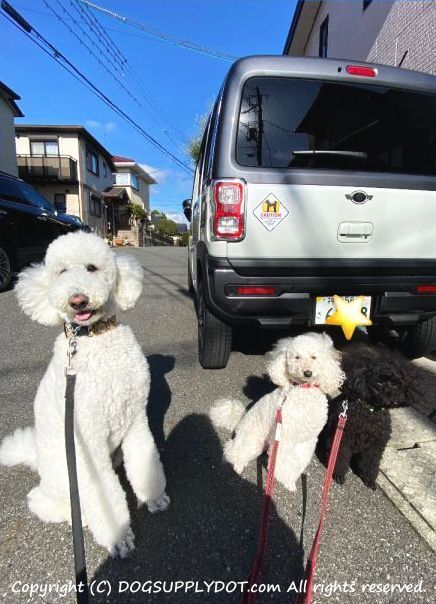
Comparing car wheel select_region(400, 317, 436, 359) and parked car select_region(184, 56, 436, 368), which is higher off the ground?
parked car select_region(184, 56, 436, 368)

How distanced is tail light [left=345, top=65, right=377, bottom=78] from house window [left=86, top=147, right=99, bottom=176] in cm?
2422

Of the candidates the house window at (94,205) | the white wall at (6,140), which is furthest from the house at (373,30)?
the house window at (94,205)

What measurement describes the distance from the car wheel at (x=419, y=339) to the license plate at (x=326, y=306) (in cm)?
71

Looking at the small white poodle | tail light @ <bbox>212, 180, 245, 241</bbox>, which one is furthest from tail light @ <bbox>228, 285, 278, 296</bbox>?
the small white poodle

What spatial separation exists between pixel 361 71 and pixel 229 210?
1.26 metres

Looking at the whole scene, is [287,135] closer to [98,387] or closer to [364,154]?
[364,154]

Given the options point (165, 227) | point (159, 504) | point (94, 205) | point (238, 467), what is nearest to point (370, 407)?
point (238, 467)

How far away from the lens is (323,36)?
1084 centimetres

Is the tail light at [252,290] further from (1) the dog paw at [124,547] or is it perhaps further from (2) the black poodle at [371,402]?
(1) the dog paw at [124,547]

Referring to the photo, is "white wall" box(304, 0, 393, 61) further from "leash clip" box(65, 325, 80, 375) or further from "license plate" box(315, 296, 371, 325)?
"leash clip" box(65, 325, 80, 375)

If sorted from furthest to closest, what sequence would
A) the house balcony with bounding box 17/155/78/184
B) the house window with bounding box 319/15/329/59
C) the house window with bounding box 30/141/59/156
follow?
the house window with bounding box 30/141/59/156 → the house balcony with bounding box 17/155/78/184 → the house window with bounding box 319/15/329/59

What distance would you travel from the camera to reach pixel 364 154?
233cm

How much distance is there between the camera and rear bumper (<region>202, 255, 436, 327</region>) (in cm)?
233

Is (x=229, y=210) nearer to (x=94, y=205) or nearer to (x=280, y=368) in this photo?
(x=280, y=368)
